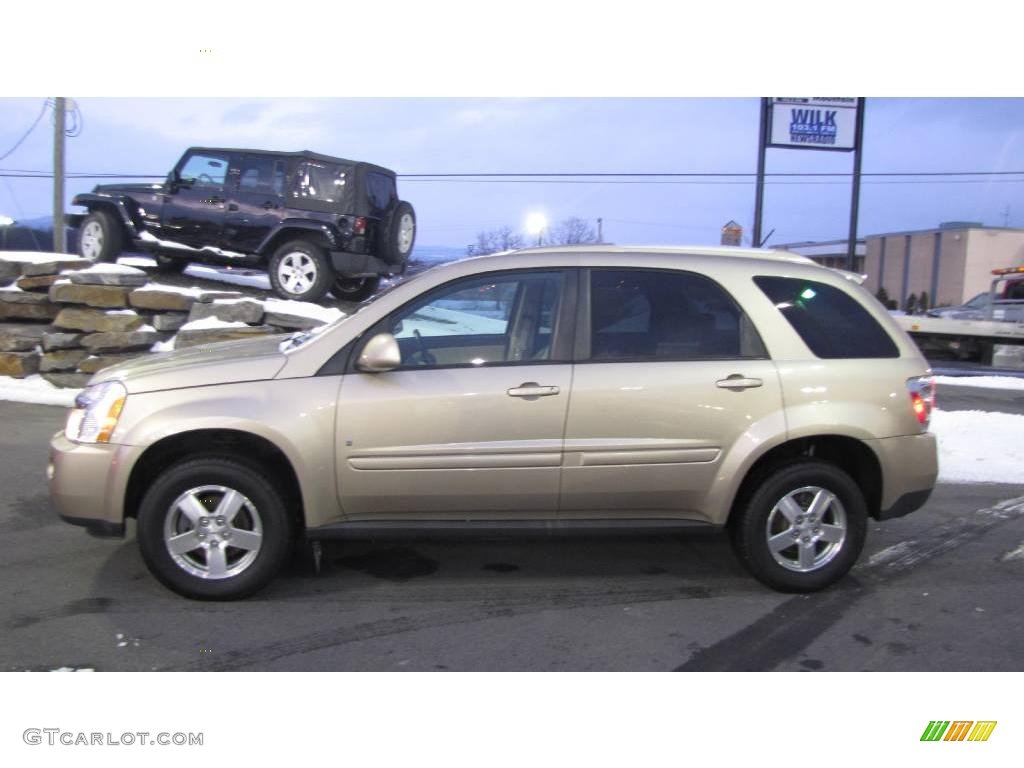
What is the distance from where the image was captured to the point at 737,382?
4.29 meters

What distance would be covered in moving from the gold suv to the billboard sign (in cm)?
900

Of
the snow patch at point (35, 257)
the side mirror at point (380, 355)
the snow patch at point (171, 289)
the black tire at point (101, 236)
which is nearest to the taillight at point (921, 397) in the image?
the side mirror at point (380, 355)

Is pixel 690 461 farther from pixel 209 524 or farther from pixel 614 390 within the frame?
pixel 209 524

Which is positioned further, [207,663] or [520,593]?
[520,593]

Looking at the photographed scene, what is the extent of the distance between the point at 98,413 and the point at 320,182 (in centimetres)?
627

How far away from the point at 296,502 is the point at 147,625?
887 millimetres

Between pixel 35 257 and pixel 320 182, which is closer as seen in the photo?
pixel 320 182

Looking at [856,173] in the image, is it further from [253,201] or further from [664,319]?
[664,319]

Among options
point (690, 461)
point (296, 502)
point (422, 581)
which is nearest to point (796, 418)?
point (690, 461)

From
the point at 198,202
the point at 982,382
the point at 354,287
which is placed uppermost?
the point at 198,202

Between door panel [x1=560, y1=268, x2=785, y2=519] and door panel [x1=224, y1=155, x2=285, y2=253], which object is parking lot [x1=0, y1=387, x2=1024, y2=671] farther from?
door panel [x1=224, y1=155, x2=285, y2=253]

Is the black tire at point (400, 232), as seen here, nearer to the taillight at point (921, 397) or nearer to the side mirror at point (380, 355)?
the side mirror at point (380, 355)

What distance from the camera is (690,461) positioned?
4266 millimetres

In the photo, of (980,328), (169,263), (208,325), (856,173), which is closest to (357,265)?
(208,325)
